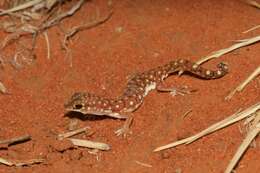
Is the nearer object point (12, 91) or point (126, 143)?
point (126, 143)

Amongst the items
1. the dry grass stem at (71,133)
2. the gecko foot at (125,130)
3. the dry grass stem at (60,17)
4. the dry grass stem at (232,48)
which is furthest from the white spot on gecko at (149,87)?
the dry grass stem at (60,17)

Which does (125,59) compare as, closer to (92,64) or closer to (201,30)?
(92,64)

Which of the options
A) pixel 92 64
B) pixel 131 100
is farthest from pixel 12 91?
pixel 131 100

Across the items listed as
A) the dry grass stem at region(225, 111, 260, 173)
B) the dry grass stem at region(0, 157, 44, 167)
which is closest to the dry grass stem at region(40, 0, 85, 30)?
the dry grass stem at region(0, 157, 44, 167)

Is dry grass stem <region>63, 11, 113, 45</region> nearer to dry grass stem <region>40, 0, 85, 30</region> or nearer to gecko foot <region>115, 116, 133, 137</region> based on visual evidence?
dry grass stem <region>40, 0, 85, 30</region>

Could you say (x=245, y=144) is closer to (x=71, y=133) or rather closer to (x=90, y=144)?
(x=90, y=144)

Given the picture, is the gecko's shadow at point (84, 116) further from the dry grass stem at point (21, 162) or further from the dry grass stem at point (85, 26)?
the dry grass stem at point (85, 26)
